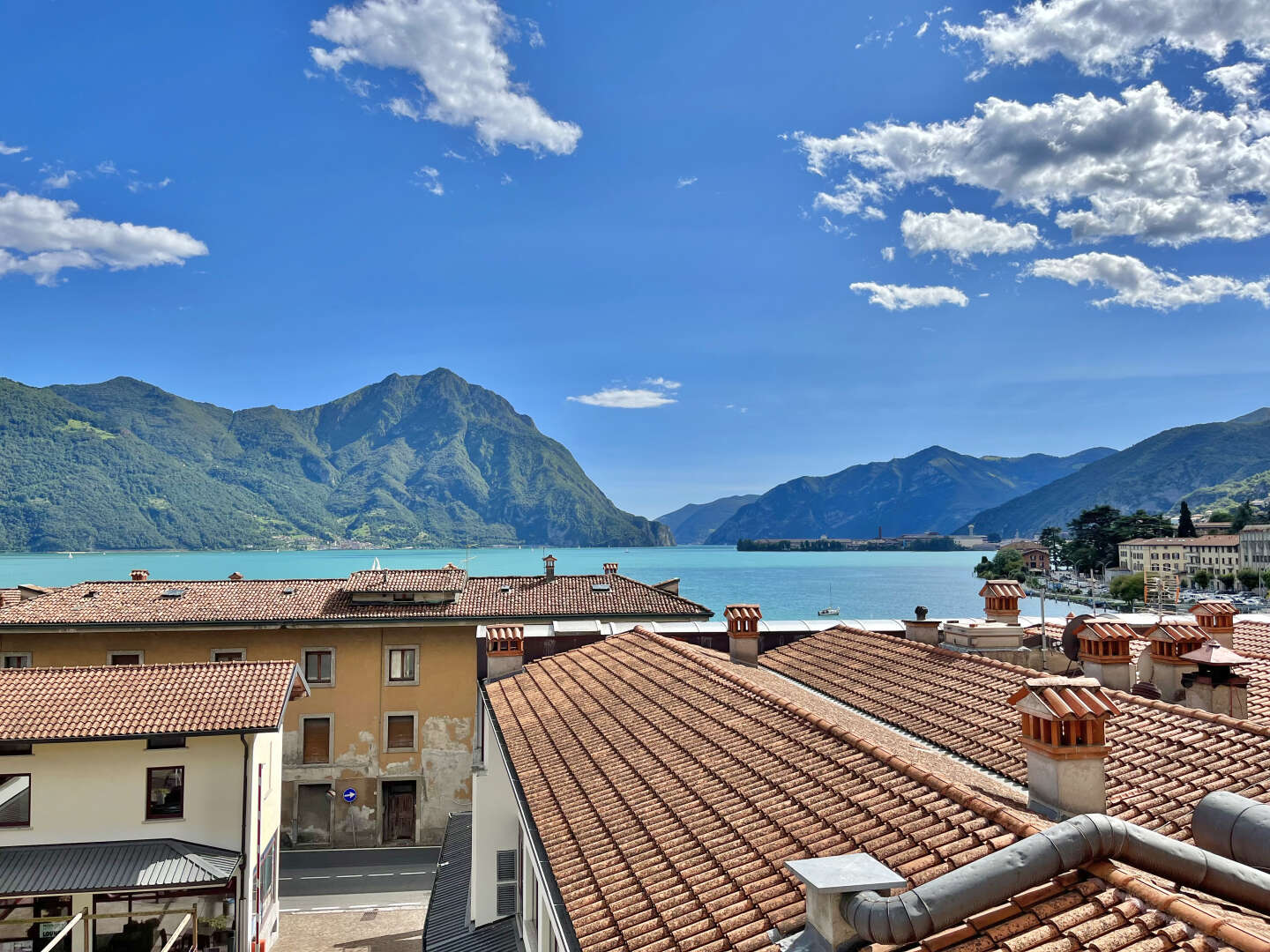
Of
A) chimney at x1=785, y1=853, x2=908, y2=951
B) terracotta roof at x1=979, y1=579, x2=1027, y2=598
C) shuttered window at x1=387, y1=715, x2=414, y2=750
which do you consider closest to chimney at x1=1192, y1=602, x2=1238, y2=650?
terracotta roof at x1=979, y1=579, x2=1027, y2=598

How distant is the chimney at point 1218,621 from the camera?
1620 cm

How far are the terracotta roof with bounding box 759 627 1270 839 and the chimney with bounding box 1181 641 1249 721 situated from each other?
0.38 metres

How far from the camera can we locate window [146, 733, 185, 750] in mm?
18016

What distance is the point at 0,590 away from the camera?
35156 millimetres

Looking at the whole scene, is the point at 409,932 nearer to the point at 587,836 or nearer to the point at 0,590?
the point at 587,836

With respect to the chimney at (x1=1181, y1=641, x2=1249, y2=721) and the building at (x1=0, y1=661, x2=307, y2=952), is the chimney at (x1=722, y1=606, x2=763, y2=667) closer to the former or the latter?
the chimney at (x1=1181, y1=641, x2=1249, y2=721)

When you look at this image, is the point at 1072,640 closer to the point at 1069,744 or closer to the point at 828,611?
the point at 1069,744

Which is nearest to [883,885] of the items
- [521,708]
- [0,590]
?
[521,708]

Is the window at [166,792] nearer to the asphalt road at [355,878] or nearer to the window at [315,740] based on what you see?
the asphalt road at [355,878]

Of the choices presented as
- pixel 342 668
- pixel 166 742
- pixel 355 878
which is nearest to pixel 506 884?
pixel 166 742

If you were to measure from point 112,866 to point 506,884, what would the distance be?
9.31 meters

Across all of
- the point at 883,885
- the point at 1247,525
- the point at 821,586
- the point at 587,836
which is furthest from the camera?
the point at 821,586

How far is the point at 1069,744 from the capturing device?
22.4 feet

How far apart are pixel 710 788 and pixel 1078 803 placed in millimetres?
3312
